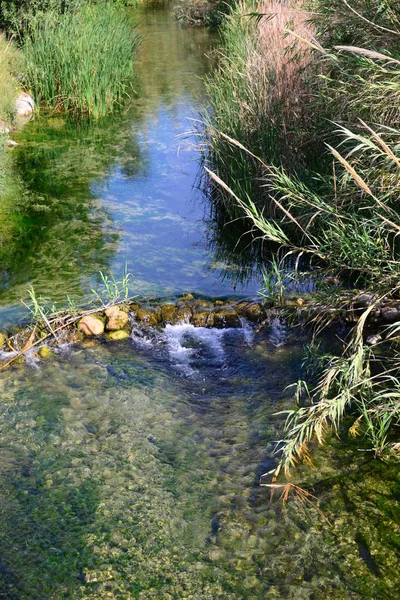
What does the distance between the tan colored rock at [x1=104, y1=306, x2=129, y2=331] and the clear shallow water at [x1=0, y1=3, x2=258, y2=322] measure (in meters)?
0.46

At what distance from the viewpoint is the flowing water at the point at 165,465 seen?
277 cm

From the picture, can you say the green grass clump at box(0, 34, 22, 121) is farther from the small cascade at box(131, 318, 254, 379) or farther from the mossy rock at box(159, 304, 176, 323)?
the small cascade at box(131, 318, 254, 379)

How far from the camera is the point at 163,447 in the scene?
358 cm

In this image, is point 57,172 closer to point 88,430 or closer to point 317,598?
point 88,430

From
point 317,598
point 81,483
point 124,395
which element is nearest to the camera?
point 317,598

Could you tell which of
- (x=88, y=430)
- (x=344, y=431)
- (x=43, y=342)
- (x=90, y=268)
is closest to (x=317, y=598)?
(x=344, y=431)

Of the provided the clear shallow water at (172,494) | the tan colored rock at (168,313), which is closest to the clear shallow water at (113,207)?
the tan colored rock at (168,313)

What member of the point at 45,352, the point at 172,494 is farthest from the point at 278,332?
the point at 172,494

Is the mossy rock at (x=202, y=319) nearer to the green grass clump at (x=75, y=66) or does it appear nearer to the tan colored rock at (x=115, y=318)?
the tan colored rock at (x=115, y=318)

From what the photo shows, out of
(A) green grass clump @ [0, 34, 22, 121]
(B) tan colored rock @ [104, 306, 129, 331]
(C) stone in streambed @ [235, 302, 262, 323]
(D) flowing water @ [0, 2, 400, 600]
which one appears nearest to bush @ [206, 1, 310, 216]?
(D) flowing water @ [0, 2, 400, 600]

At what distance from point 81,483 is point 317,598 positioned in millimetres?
1239

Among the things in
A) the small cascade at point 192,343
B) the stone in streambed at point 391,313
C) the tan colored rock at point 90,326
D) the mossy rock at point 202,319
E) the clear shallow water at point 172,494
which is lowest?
the small cascade at point 192,343

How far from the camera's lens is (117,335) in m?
4.74

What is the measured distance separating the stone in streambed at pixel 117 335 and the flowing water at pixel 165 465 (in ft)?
0.23
